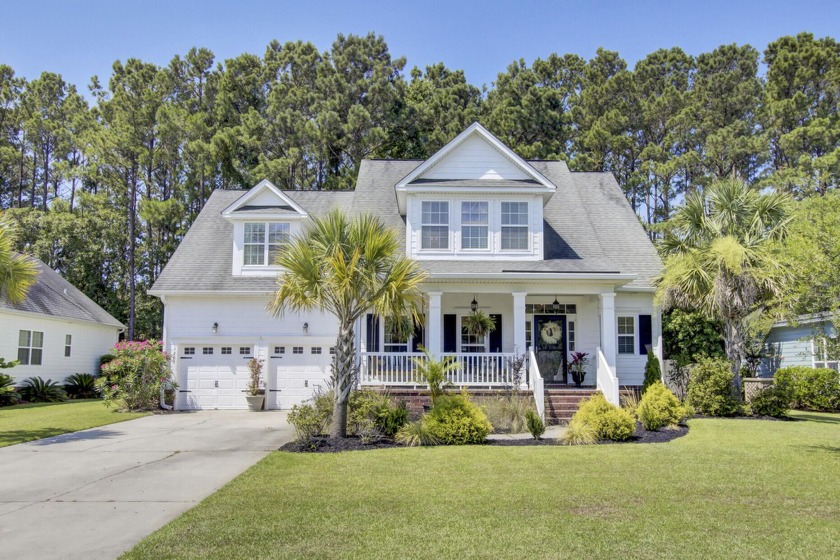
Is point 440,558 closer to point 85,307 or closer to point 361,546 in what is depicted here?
point 361,546

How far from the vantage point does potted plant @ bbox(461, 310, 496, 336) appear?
Answer: 61.6 ft

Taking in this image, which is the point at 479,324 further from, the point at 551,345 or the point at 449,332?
the point at 551,345

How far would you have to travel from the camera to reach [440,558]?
5641 millimetres

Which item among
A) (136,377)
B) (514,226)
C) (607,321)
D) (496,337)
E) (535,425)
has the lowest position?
(535,425)

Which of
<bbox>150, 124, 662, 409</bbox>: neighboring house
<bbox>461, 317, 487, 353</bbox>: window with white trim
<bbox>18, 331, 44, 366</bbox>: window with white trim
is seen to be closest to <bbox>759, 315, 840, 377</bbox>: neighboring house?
<bbox>150, 124, 662, 409</bbox>: neighboring house

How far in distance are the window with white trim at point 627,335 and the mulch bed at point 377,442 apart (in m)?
5.92

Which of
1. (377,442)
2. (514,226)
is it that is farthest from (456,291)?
(377,442)

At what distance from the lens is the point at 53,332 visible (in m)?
25.8

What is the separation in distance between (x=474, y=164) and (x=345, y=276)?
818 centimetres

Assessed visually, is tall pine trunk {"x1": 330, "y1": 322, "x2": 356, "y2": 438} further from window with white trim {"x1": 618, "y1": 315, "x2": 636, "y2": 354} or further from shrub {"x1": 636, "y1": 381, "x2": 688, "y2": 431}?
window with white trim {"x1": 618, "y1": 315, "x2": 636, "y2": 354}

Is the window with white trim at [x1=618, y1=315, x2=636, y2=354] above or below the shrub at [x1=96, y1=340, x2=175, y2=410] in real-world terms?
above

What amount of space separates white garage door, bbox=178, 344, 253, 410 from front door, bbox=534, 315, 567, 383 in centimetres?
889

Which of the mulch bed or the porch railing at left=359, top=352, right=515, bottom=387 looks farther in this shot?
the porch railing at left=359, top=352, right=515, bottom=387

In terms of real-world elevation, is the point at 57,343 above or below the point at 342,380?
above
